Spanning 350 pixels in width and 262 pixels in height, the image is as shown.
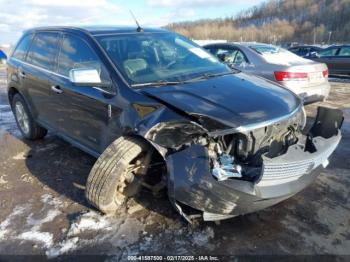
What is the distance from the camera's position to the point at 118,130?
331 cm

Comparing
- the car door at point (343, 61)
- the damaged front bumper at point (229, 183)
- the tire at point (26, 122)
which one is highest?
the damaged front bumper at point (229, 183)

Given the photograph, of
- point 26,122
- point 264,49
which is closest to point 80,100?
point 26,122

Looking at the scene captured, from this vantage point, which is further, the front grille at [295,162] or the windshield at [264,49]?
the windshield at [264,49]

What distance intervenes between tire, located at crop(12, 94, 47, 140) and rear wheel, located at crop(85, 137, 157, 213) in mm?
2670

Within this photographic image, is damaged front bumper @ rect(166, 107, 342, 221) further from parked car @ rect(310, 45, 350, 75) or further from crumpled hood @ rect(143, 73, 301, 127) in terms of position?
parked car @ rect(310, 45, 350, 75)

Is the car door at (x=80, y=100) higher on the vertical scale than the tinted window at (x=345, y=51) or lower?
higher

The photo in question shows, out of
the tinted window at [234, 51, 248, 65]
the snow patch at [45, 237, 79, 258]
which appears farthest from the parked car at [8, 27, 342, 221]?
the tinted window at [234, 51, 248, 65]

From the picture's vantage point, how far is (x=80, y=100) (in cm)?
380

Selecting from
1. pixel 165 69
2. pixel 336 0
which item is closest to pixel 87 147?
pixel 165 69

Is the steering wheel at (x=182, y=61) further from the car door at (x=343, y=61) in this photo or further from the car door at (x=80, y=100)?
the car door at (x=343, y=61)

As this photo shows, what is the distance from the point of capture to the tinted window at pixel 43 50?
4.52 meters

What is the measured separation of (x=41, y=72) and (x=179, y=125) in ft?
8.97

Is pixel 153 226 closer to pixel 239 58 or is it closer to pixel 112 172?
pixel 112 172

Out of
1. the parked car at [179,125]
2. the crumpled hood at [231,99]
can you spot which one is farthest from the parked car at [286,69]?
the crumpled hood at [231,99]
